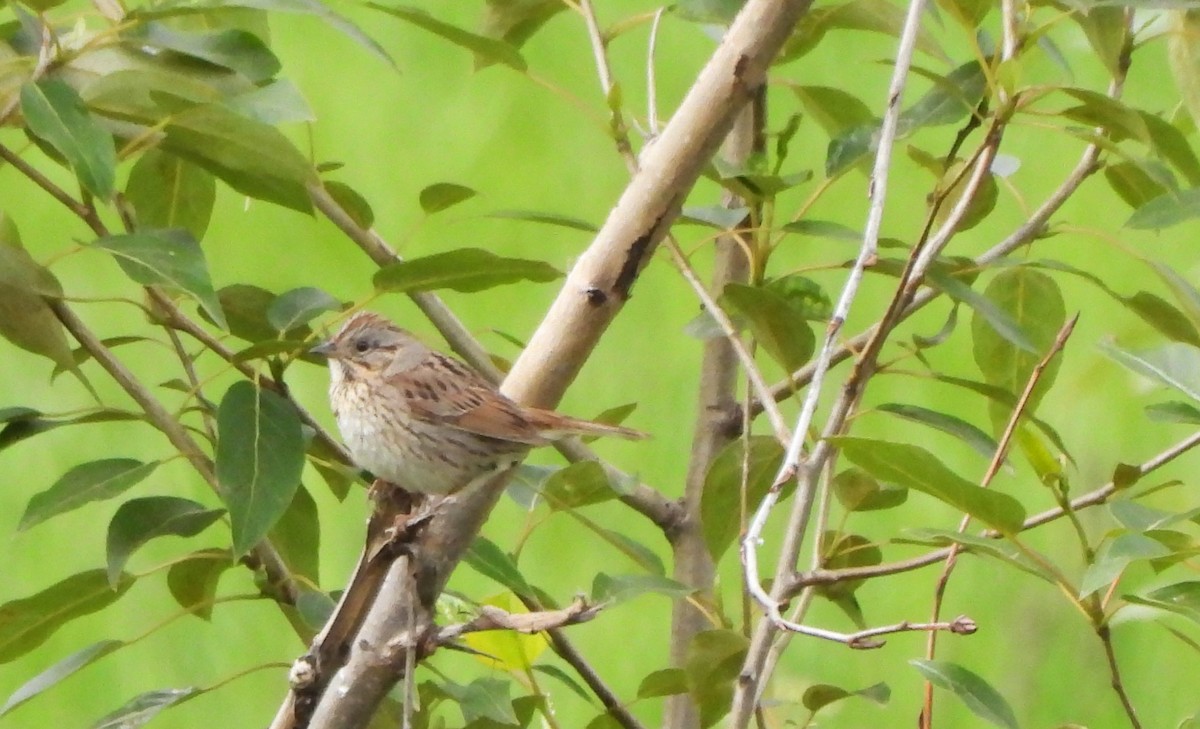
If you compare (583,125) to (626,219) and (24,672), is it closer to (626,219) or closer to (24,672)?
(24,672)

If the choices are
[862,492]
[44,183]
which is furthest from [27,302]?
[862,492]

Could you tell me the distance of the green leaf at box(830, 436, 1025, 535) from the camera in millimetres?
1375

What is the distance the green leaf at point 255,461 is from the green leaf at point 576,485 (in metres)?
0.37

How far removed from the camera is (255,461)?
157 centimetres

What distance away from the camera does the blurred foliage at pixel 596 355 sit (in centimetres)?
161

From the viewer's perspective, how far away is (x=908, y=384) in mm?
5273

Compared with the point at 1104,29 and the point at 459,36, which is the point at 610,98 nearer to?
the point at 459,36

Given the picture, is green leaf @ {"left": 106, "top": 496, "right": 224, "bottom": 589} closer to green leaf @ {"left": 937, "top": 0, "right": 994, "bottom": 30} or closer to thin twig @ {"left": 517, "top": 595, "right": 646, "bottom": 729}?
thin twig @ {"left": 517, "top": 595, "right": 646, "bottom": 729}

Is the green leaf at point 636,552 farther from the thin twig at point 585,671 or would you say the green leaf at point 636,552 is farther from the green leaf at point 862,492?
the green leaf at point 862,492

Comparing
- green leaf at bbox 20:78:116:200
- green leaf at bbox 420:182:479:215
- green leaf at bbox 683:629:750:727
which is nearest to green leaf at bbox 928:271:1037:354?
green leaf at bbox 683:629:750:727

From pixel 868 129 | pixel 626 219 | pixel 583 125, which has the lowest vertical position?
pixel 626 219

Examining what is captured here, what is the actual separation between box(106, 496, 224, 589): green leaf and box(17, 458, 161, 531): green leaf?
0.09ft

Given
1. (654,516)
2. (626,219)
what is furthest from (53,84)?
(654,516)

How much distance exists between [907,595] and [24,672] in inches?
99.3
